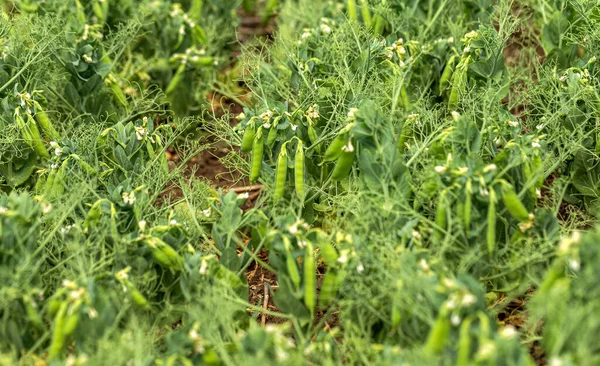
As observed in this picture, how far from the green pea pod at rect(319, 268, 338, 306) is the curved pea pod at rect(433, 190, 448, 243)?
0.47m

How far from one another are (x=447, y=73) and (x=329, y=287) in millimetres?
1740

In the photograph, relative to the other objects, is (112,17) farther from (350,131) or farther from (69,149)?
(350,131)

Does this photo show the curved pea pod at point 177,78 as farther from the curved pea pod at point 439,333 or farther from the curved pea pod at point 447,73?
the curved pea pod at point 439,333

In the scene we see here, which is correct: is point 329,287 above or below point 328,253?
below

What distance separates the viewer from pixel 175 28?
221 inches

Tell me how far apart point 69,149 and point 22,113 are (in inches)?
18.6

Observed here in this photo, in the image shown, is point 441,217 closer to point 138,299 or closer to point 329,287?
point 329,287

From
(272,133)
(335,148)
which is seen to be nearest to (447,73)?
(335,148)

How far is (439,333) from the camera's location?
2984 millimetres

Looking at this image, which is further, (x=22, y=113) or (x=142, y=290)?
(x=22, y=113)

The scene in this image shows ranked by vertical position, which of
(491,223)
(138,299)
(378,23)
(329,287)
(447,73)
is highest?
(378,23)

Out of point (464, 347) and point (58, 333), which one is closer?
point (464, 347)

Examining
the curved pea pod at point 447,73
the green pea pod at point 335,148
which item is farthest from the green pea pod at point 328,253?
the curved pea pod at point 447,73

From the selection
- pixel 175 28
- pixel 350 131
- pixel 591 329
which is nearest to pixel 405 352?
pixel 591 329
